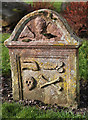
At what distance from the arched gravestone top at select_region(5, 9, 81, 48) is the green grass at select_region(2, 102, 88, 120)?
45.2 inches

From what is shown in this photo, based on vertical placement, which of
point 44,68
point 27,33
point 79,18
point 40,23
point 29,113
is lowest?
point 29,113

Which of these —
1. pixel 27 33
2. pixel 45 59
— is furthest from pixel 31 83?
pixel 27 33

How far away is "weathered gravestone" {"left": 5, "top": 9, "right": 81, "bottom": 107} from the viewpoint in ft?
10.3

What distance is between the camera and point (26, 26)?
329 centimetres

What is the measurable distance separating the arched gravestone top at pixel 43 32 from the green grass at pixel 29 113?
115cm

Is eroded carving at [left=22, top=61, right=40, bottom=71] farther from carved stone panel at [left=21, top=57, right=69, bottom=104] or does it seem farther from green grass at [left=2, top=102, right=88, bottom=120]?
green grass at [left=2, top=102, right=88, bottom=120]

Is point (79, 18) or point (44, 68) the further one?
point (79, 18)

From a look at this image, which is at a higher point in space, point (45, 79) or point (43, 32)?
point (43, 32)

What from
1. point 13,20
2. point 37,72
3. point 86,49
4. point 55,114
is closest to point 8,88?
point 37,72

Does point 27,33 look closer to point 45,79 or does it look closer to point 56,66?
point 56,66

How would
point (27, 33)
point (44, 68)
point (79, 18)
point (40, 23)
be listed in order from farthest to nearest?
point (79, 18) < point (44, 68) < point (27, 33) < point (40, 23)

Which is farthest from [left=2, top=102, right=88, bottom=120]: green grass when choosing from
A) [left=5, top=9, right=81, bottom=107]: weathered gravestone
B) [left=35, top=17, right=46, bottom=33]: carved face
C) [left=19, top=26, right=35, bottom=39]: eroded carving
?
[left=35, top=17, right=46, bottom=33]: carved face

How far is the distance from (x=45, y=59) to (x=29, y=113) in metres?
0.98

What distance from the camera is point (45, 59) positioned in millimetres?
3363
